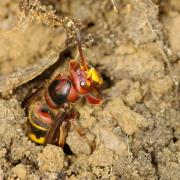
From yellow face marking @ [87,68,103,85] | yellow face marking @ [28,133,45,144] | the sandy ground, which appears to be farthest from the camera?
yellow face marking @ [28,133,45,144]

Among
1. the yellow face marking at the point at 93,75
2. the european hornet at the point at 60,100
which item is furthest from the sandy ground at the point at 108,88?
the yellow face marking at the point at 93,75

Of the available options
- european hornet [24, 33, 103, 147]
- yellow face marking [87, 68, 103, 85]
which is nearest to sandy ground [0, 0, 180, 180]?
european hornet [24, 33, 103, 147]

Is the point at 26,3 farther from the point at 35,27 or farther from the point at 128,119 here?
the point at 128,119

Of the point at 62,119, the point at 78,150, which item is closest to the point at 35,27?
the point at 62,119

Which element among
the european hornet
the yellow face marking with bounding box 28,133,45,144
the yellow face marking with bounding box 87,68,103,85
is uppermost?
the yellow face marking with bounding box 87,68,103,85

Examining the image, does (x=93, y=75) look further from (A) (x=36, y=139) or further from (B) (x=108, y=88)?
(A) (x=36, y=139)

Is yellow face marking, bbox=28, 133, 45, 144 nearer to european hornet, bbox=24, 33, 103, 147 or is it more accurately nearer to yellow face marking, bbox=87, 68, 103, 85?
european hornet, bbox=24, 33, 103, 147

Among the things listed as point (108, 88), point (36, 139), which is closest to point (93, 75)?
point (108, 88)

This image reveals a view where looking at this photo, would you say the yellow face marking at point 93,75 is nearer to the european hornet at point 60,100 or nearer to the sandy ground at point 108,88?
the european hornet at point 60,100
